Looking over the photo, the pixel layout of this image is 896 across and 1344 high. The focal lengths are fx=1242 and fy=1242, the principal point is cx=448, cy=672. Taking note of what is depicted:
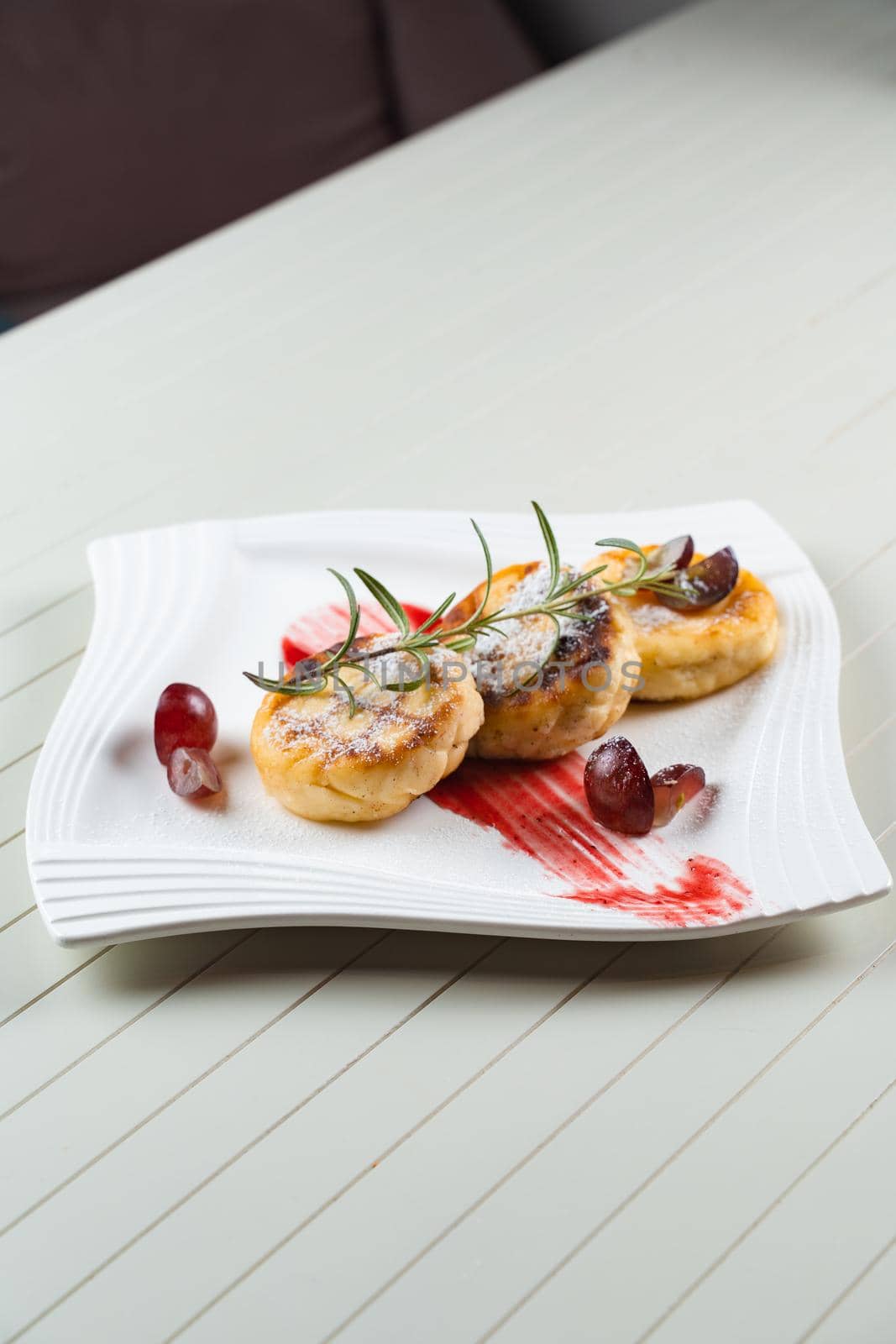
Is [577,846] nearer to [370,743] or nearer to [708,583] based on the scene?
[370,743]

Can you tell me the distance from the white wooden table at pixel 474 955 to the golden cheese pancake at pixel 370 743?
11cm

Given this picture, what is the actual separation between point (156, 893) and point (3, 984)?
151 mm

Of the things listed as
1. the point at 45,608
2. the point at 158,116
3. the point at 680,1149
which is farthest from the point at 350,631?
the point at 158,116

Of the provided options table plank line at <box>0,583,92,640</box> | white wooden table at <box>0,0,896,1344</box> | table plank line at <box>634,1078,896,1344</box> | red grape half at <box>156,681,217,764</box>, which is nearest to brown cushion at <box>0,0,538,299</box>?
white wooden table at <box>0,0,896,1344</box>

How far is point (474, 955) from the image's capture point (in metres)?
0.90

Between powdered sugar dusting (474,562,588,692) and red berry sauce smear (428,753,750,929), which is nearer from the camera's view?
red berry sauce smear (428,753,750,929)

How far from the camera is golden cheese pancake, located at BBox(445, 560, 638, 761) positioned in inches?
38.0

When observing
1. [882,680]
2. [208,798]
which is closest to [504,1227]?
[208,798]

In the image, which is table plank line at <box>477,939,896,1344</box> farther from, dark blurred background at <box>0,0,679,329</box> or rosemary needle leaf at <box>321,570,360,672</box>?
dark blurred background at <box>0,0,679,329</box>

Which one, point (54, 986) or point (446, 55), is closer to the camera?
point (54, 986)

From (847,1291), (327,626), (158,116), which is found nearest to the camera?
(847,1291)

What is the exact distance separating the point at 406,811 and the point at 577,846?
135 mm

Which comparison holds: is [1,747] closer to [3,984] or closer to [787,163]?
[3,984]

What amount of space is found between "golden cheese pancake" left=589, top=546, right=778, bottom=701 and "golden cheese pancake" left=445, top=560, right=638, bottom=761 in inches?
1.1
